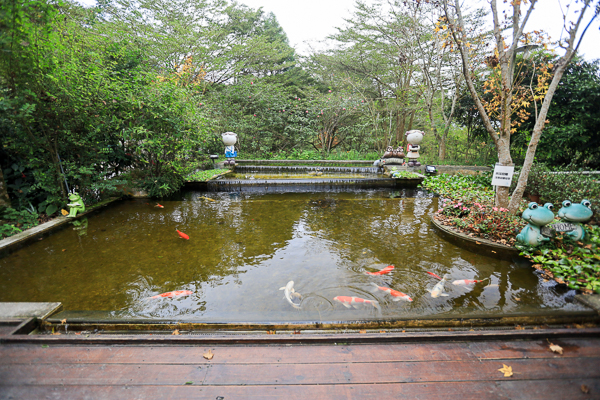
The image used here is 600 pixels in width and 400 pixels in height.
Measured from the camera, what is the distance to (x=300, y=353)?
187cm

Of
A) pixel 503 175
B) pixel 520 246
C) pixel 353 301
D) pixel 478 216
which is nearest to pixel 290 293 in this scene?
pixel 353 301

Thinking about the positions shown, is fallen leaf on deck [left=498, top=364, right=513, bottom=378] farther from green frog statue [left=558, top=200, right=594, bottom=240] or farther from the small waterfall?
the small waterfall

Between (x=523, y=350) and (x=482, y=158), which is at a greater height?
(x=482, y=158)

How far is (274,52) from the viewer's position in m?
14.2

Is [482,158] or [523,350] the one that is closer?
[523,350]

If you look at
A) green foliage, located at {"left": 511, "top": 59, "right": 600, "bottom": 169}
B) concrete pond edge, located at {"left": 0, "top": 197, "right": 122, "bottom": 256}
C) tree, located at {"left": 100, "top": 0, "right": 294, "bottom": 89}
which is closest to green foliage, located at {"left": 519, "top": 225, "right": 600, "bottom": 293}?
concrete pond edge, located at {"left": 0, "top": 197, "right": 122, "bottom": 256}

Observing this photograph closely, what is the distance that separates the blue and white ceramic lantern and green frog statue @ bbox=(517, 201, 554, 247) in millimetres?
8645

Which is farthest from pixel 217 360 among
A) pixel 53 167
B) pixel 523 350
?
pixel 53 167

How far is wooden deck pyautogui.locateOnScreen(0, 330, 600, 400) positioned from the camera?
5.21 ft

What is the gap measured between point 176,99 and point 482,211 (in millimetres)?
6201

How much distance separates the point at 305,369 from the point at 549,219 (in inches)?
127

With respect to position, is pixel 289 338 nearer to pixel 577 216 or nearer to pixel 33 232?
pixel 577 216

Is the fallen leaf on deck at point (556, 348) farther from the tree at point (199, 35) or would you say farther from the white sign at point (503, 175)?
the tree at point (199, 35)

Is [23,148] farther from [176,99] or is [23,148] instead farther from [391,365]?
[391,365]
